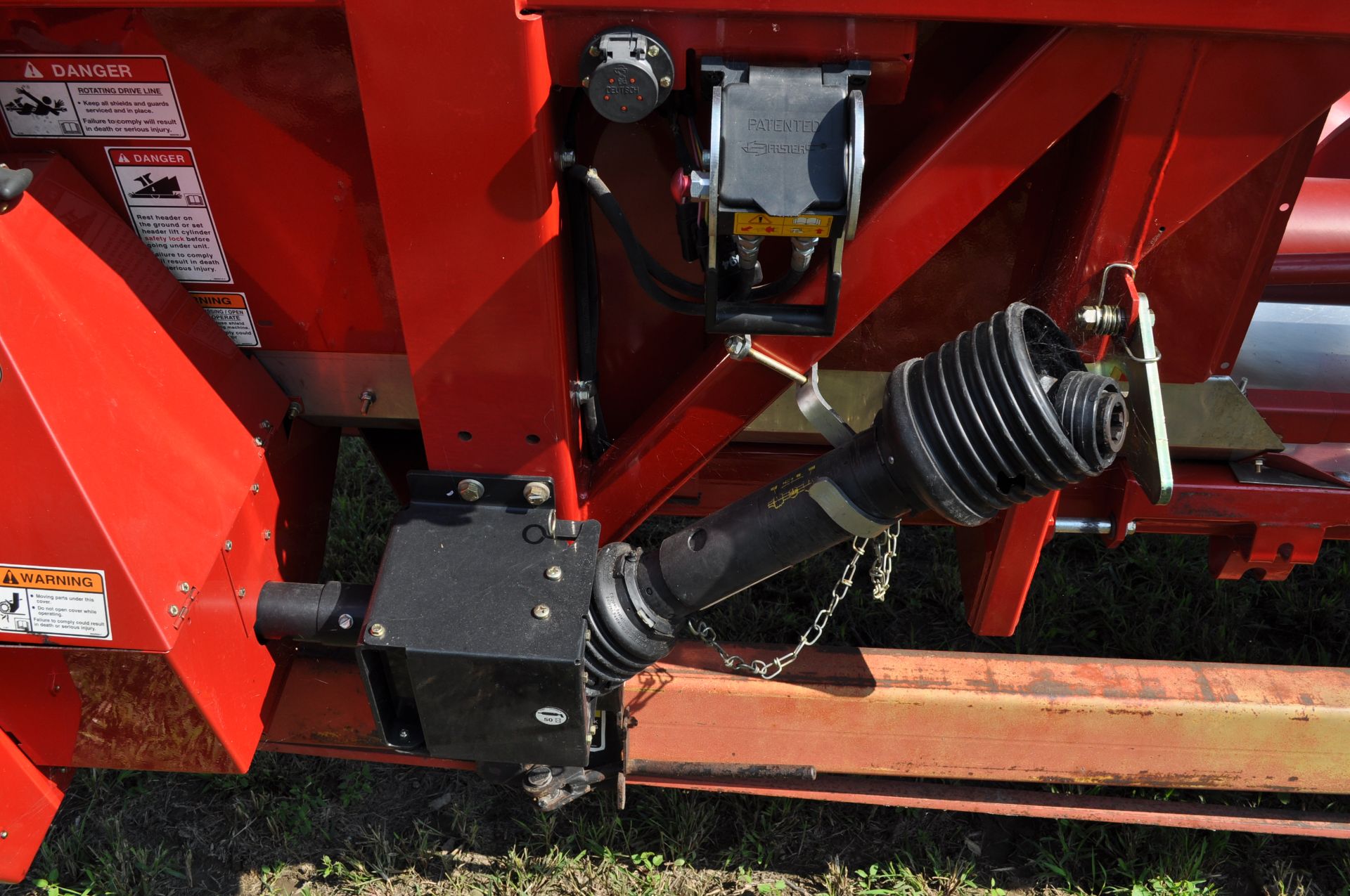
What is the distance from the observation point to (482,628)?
1.44 meters

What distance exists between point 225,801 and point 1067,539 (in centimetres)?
244

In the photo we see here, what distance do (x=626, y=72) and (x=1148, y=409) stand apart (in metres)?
0.88

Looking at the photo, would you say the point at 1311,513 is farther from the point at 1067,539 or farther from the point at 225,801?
the point at 225,801

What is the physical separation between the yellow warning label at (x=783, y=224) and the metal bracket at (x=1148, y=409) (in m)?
0.54

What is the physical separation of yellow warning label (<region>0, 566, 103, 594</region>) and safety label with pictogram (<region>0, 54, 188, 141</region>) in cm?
64

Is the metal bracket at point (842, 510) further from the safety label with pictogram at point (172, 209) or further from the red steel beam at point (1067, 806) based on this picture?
the safety label with pictogram at point (172, 209)

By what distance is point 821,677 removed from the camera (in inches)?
73.6

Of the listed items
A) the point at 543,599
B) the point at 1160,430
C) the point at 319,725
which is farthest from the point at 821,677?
the point at 319,725

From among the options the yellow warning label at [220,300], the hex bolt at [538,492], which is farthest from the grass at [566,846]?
the yellow warning label at [220,300]

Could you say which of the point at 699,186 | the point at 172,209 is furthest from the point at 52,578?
the point at 699,186

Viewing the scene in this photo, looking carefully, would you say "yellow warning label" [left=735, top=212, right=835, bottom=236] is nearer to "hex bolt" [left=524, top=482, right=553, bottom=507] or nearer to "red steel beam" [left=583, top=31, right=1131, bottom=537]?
"red steel beam" [left=583, top=31, right=1131, bottom=537]

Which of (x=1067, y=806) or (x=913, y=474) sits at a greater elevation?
(x=913, y=474)

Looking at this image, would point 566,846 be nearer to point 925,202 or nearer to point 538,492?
point 538,492

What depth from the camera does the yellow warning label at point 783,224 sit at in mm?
1196
